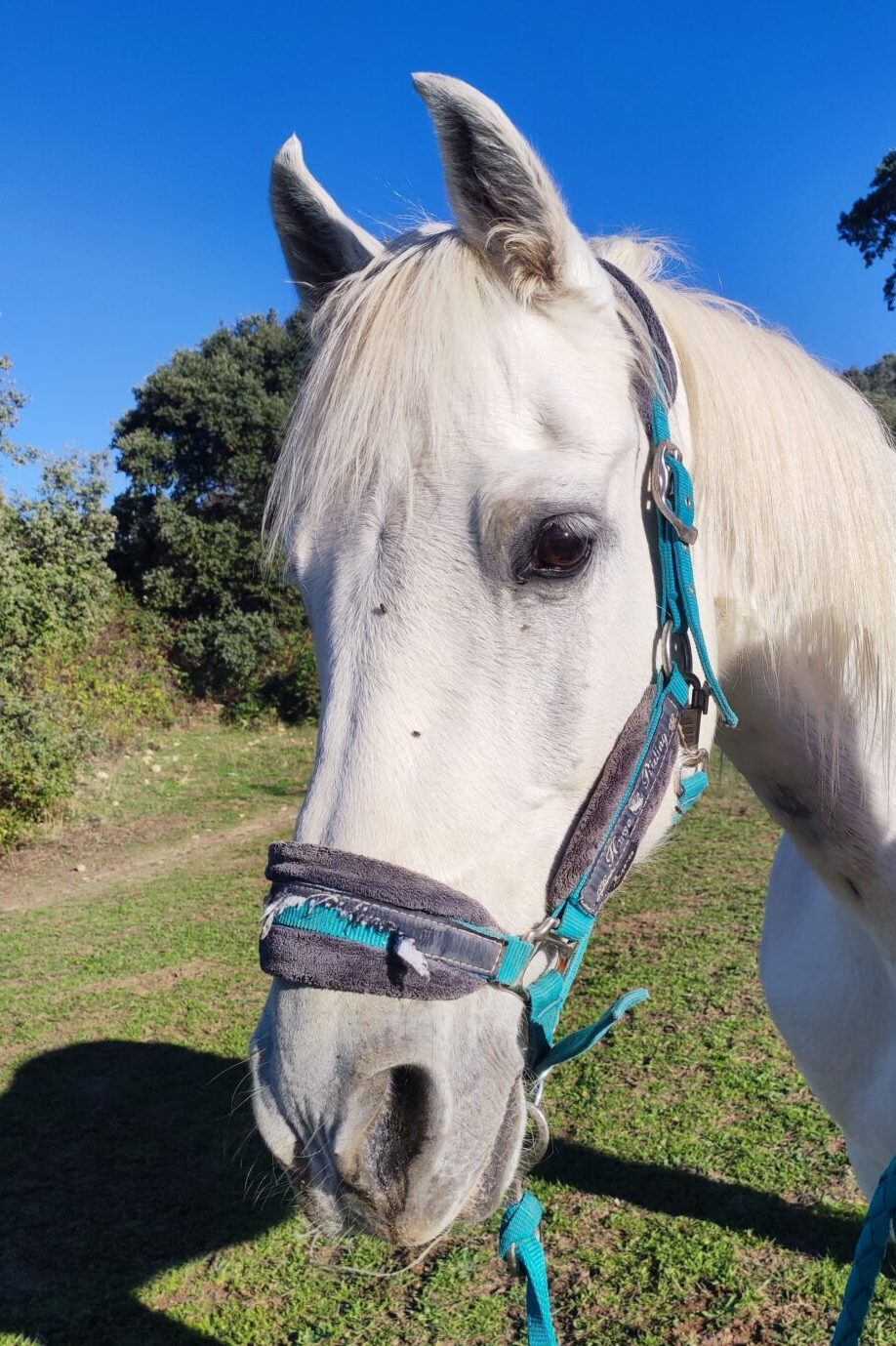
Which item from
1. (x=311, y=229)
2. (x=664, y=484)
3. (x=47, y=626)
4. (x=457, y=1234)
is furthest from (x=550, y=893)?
(x=47, y=626)

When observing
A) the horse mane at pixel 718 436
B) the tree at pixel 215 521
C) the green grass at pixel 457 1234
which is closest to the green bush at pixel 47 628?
the green grass at pixel 457 1234

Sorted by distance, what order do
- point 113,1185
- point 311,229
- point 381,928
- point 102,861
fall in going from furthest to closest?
point 102,861, point 113,1185, point 311,229, point 381,928

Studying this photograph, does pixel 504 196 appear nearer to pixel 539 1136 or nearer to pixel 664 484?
pixel 664 484

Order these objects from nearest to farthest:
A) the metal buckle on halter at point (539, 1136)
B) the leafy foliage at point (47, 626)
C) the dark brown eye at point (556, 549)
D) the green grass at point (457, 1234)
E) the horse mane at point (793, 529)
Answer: the dark brown eye at point (556, 549) < the metal buckle on halter at point (539, 1136) < the horse mane at point (793, 529) < the green grass at point (457, 1234) < the leafy foliage at point (47, 626)

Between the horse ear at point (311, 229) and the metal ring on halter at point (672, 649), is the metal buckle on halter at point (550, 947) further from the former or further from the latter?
the horse ear at point (311, 229)

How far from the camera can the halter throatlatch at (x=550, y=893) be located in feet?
3.46

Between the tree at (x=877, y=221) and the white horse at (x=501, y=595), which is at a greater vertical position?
the tree at (x=877, y=221)

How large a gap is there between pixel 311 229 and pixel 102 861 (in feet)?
30.0

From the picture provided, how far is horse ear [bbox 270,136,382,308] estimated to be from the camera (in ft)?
5.10

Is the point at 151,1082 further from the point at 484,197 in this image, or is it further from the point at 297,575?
the point at 484,197

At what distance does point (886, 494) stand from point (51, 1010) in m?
6.02

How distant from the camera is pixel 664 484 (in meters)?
1.28

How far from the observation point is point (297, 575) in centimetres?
132

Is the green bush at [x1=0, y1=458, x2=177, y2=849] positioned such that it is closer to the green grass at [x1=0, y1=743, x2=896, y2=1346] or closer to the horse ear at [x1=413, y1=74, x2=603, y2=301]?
the green grass at [x1=0, y1=743, x2=896, y2=1346]
